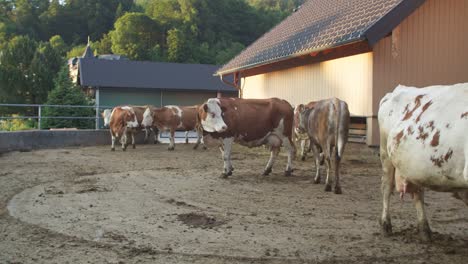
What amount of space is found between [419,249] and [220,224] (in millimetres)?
2377

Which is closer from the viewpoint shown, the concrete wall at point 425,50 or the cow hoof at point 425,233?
the cow hoof at point 425,233

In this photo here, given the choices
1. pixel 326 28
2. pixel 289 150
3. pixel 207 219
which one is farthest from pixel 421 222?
pixel 326 28

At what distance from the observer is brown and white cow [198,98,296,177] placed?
1023 cm

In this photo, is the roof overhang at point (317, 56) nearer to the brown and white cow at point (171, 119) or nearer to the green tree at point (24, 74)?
the brown and white cow at point (171, 119)

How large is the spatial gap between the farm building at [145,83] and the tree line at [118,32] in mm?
7225

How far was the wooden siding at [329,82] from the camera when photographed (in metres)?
12.5

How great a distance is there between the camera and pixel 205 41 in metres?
78.1

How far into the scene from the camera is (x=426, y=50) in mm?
12883

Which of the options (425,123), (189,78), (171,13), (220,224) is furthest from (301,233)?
(171,13)

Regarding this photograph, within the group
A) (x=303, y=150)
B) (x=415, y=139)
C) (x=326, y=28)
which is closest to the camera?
(x=415, y=139)

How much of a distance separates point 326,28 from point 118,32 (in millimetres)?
59306

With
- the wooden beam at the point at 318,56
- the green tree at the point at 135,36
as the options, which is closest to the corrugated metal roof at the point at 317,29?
the wooden beam at the point at 318,56

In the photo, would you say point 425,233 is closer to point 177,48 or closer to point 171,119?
point 171,119

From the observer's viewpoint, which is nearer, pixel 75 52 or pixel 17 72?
pixel 17 72
